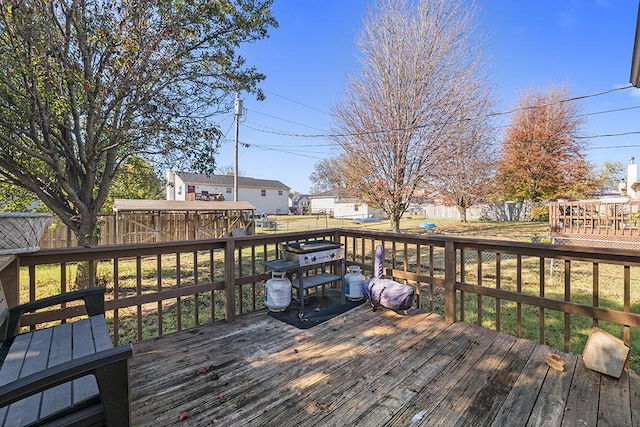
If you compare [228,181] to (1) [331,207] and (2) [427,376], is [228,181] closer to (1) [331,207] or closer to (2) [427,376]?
(1) [331,207]

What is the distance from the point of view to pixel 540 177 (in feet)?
55.2

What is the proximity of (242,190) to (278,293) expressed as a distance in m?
25.8

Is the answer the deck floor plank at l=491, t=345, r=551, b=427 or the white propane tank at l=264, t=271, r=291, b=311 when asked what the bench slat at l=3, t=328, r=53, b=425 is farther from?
the deck floor plank at l=491, t=345, r=551, b=427

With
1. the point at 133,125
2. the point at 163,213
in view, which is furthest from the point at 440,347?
the point at 163,213

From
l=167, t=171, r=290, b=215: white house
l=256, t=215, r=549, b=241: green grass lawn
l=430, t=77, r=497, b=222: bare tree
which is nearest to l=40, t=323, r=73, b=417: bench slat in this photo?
l=256, t=215, r=549, b=241: green grass lawn

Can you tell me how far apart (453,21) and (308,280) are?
8.56m

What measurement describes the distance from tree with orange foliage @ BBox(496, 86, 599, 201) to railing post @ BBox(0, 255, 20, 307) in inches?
720

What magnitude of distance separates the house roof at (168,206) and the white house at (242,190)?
39.5 ft

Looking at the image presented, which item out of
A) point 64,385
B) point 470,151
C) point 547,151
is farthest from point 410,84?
point 547,151

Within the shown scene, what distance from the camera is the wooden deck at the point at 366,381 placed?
1.67m

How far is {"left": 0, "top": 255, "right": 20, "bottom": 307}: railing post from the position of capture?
6.09ft

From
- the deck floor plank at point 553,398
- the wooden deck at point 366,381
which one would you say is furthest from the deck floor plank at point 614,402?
the deck floor plank at point 553,398

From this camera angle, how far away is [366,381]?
79.1 inches

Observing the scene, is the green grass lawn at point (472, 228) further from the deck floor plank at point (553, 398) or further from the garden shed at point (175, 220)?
the deck floor plank at point (553, 398)
